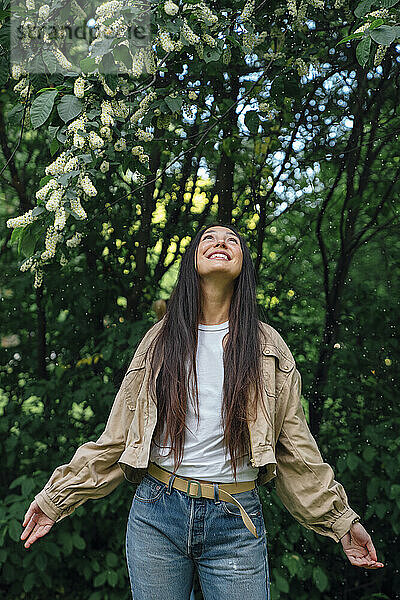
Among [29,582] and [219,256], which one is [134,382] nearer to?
[219,256]

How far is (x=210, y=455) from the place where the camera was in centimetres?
140

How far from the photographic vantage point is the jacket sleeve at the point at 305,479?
1415mm

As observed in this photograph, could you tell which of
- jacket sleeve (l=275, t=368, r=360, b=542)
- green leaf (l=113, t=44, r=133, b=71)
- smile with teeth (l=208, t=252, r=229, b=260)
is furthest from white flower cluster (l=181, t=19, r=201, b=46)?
jacket sleeve (l=275, t=368, r=360, b=542)

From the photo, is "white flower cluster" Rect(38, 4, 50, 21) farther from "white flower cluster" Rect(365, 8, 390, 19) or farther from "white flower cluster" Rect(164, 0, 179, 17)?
"white flower cluster" Rect(365, 8, 390, 19)

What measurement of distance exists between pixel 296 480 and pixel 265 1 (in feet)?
5.21

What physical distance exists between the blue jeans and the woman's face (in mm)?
517

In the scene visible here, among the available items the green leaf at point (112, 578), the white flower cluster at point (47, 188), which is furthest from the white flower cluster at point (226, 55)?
the green leaf at point (112, 578)

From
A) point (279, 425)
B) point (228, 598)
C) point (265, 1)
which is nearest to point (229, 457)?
point (279, 425)

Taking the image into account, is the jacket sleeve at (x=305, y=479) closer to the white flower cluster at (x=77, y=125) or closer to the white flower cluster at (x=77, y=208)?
the white flower cluster at (x=77, y=208)

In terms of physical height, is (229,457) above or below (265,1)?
below

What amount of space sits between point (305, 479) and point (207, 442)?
0.24 m

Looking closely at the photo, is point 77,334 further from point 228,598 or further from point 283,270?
point 228,598

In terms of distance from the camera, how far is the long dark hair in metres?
1.40

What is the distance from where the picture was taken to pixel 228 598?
4.38 ft
